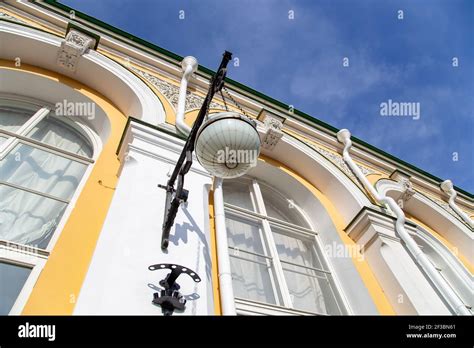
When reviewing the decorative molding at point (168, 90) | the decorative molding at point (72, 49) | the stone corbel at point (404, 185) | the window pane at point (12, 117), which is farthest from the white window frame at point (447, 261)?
the window pane at point (12, 117)

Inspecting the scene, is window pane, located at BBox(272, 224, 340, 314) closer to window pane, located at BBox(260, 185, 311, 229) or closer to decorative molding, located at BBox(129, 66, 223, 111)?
window pane, located at BBox(260, 185, 311, 229)

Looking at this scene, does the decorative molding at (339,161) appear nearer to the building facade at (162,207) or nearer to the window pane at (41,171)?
the building facade at (162,207)

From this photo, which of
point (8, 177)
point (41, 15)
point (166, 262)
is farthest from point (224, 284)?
point (41, 15)

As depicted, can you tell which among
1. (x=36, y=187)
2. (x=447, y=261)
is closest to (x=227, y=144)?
(x=36, y=187)

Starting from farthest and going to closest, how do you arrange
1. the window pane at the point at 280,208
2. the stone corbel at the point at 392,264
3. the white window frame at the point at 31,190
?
the window pane at the point at 280,208, the stone corbel at the point at 392,264, the white window frame at the point at 31,190

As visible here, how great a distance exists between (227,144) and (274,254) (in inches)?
97.1

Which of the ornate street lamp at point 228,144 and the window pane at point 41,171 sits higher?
the window pane at point 41,171

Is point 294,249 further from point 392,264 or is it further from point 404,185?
point 404,185

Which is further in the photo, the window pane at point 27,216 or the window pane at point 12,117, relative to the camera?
the window pane at point 12,117

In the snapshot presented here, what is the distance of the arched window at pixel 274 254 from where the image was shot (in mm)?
4109

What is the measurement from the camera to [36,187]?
12.0ft

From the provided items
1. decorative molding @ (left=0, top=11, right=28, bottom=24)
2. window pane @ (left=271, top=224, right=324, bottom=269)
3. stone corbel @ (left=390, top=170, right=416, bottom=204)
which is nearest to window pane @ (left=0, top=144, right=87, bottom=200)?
decorative molding @ (left=0, top=11, right=28, bottom=24)

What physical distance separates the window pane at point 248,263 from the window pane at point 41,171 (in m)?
2.02
